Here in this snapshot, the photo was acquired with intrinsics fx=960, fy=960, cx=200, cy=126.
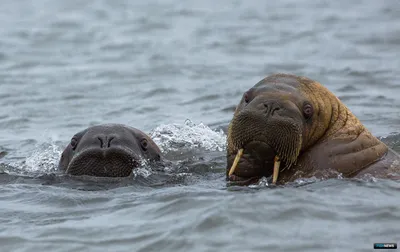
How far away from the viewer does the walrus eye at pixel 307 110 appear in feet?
28.0

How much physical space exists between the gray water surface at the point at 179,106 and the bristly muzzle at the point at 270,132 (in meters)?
0.38

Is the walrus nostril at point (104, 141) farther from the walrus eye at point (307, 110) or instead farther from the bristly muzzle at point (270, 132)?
the walrus eye at point (307, 110)

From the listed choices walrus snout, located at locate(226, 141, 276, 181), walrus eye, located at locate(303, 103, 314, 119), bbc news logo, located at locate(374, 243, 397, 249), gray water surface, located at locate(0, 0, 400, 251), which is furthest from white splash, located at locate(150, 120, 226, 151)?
bbc news logo, located at locate(374, 243, 397, 249)

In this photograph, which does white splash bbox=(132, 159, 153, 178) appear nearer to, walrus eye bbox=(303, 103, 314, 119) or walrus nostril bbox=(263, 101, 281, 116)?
walrus nostril bbox=(263, 101, 281, 116)

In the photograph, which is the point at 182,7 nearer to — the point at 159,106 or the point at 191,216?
the point at 159,106

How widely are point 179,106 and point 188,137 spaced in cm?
347

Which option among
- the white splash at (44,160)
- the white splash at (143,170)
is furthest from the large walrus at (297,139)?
the white splash at (44,160)

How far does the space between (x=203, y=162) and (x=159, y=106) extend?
17.8 feet

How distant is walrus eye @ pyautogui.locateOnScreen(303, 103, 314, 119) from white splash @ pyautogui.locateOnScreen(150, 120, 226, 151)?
3252mm

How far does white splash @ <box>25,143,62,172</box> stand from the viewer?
35.0 ft

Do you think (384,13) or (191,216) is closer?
(191,216)

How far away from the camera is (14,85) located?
18297 millimetres

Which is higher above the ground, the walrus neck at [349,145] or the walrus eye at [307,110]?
the walrus eye at [307,110]

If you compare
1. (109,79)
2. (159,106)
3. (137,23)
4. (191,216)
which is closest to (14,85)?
(109,79)
